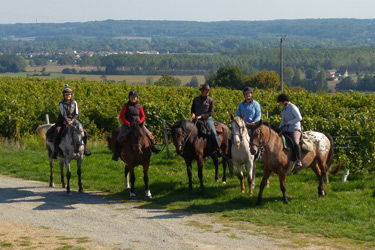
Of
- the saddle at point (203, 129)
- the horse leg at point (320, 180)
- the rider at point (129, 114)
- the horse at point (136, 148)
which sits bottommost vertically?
the horse leg at point (320, 180)

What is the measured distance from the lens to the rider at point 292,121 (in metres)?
14.0

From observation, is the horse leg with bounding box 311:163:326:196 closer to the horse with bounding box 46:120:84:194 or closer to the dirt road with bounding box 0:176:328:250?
the dirt road with bounding box 0:176:328:250

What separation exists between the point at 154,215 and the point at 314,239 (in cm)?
411

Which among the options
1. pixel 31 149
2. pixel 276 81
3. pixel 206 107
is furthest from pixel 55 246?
pixel 276 81

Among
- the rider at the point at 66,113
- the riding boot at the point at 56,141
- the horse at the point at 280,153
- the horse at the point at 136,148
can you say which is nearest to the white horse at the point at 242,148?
the horse at the point at 280,153

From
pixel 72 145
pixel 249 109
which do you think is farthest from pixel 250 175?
pixel 72 145

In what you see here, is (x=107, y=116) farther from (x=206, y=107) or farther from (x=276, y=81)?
(x=276, y=81)

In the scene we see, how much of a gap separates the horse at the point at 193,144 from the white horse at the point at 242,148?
1.28 meters

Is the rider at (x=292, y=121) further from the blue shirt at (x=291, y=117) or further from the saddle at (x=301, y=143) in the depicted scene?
the saddle at (x=301, y=143)

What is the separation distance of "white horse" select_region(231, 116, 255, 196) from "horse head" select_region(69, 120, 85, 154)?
4336 mm

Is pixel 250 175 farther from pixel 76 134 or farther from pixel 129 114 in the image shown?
pixel 76 134

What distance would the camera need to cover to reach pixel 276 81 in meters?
98.9

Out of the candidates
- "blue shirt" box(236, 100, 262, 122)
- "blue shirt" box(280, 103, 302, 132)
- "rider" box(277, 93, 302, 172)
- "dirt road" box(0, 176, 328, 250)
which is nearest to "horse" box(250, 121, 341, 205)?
"rider" box(277, 93, 302, 172)

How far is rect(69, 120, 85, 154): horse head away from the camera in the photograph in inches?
615
